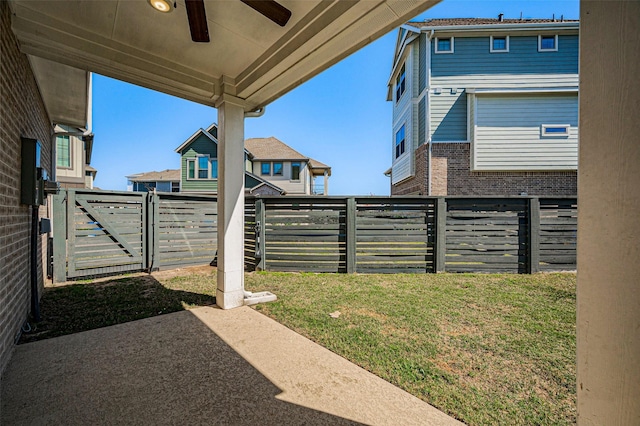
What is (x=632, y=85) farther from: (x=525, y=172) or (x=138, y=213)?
(x=525, y=172)

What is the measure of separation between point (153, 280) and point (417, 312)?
4676mm

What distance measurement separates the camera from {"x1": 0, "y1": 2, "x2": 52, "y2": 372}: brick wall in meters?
2.19

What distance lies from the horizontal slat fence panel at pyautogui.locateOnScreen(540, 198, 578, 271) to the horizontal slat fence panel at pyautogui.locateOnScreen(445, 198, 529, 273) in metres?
0.38

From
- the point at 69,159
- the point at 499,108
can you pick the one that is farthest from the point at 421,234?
the point at 69,159

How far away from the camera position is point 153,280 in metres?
5.14

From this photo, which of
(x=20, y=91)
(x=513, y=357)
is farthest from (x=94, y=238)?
(x=513, y=357)

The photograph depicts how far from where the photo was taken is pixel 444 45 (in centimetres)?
999

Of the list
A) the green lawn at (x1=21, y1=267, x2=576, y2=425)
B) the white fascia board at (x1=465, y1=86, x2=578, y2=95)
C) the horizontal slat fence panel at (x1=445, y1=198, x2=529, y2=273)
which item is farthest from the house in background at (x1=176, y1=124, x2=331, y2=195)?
the horizontal slat fence panel at (x1=445, y1=198, x2=529, y2=273)

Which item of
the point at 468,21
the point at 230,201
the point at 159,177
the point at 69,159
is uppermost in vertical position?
the point at 468,21

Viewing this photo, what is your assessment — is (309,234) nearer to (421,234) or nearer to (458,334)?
(421,234)

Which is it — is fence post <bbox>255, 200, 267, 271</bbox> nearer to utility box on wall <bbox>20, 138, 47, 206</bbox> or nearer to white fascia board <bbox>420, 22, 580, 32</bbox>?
utility box on wall <bbox>20, 138, 47, 206</bbox>

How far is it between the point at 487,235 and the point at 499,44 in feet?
27.3

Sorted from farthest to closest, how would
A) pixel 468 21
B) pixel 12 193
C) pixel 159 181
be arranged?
1. pixel 159 181
2. pixel 468 21
3. pixel 12 193

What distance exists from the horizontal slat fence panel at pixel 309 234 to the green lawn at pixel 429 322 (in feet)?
1.08
